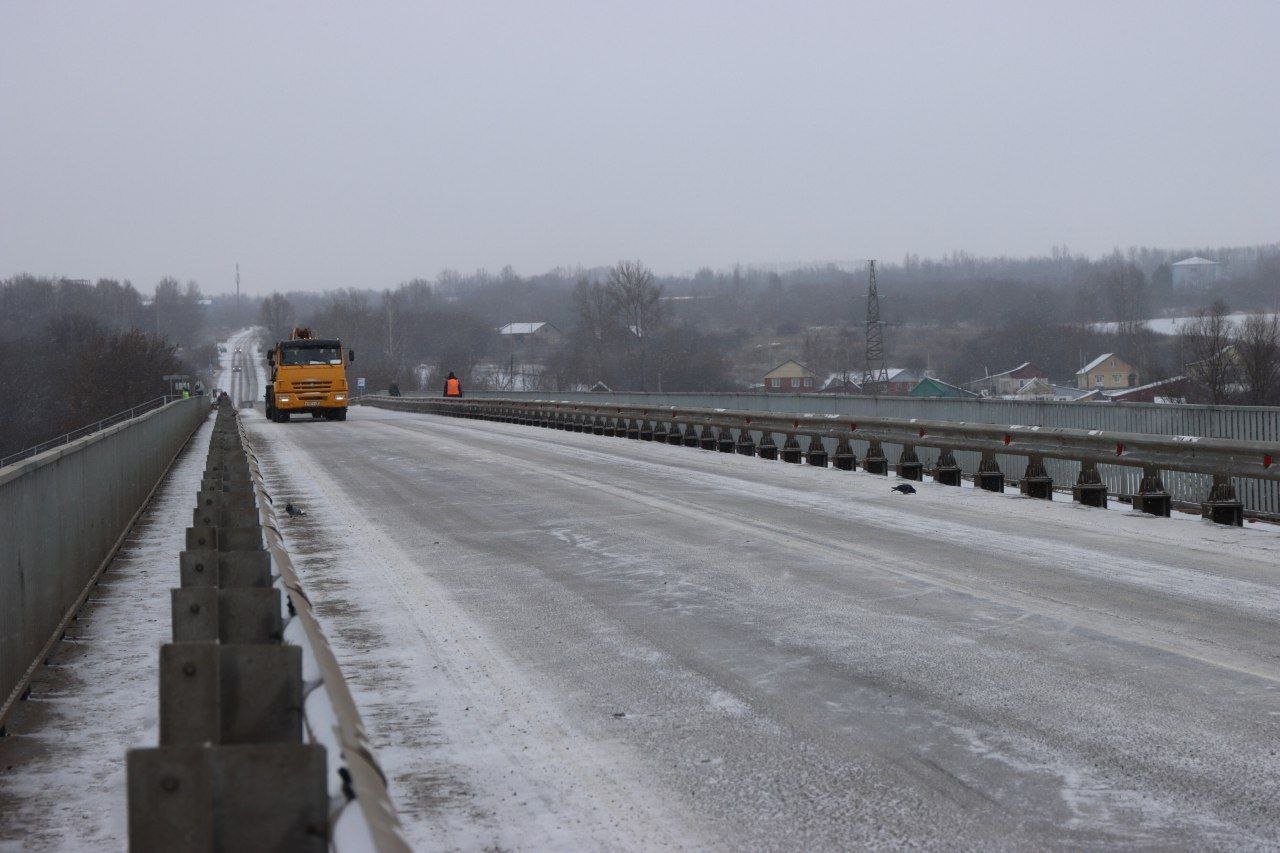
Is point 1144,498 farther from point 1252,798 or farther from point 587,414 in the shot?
point 587,414

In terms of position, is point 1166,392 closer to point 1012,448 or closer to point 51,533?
point 1012,448

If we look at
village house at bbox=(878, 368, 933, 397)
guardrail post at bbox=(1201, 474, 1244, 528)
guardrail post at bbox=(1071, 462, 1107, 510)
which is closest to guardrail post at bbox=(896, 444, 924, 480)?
guardrail post at bbox=(1071, 462, 1107, 510)

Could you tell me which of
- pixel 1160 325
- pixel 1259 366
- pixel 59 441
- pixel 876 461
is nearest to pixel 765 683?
pixel 876 461

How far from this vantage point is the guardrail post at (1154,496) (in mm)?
15633

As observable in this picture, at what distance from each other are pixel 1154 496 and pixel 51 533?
11668 mm

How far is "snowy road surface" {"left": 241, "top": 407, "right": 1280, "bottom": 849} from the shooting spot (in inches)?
199

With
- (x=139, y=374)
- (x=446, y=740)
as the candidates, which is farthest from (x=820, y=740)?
(x=139, y=374)

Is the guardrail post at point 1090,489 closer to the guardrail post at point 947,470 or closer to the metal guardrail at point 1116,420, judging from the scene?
the metal guardrail at point 1116,420

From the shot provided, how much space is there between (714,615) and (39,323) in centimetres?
18856

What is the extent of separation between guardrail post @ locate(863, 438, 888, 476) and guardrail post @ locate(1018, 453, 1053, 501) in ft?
14.2

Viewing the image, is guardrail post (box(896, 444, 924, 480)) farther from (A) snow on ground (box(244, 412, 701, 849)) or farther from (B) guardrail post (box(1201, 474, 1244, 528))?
(A) snow on ground (box(244, 412, 701, 849))

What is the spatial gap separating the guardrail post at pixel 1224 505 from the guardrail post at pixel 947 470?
214 inches

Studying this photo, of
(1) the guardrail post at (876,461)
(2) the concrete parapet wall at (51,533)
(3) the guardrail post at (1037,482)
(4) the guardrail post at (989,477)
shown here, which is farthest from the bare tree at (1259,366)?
(2) the concrete parapet wall at (51,533)

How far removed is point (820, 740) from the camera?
19.8 feet
